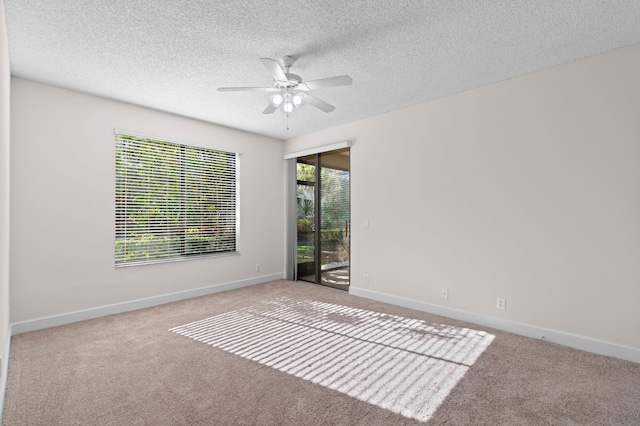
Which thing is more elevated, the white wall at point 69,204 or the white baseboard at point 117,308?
the white wall at point 69,204

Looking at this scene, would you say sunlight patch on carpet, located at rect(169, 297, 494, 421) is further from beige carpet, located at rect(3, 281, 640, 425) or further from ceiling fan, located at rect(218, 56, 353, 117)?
ceiling fan, located at rect(218, 56, 353, 117)

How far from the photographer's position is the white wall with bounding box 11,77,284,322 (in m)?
3.26

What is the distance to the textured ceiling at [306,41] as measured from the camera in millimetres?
2180

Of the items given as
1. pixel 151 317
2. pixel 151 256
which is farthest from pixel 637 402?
pixel 151 256

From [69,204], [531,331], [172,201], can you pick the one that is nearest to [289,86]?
[172,201]

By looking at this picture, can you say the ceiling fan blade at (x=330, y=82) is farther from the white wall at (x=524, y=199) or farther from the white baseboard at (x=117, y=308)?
the white baseboard at (x=117, y=308)

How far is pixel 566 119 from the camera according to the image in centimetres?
295

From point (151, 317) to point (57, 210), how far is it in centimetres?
156

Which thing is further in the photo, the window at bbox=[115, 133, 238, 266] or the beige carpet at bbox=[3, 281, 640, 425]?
the window at bbox=[115, 133, 238, 266]

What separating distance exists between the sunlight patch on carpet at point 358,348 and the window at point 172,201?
4.48 feet

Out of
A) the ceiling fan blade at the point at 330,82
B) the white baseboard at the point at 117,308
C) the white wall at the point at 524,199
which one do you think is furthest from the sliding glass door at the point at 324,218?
the ceiling fan blade at the point at 330,82

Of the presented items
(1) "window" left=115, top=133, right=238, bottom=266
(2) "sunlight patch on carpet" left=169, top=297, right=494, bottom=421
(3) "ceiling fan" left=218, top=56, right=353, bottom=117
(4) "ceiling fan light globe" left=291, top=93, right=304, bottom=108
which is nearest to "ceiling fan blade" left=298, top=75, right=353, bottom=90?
(3) "ceiling fan" left=218, top=56, right=353, bottom=117

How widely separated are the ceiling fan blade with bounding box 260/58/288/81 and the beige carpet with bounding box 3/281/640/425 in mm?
2354

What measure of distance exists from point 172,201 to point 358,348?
10.5ft
